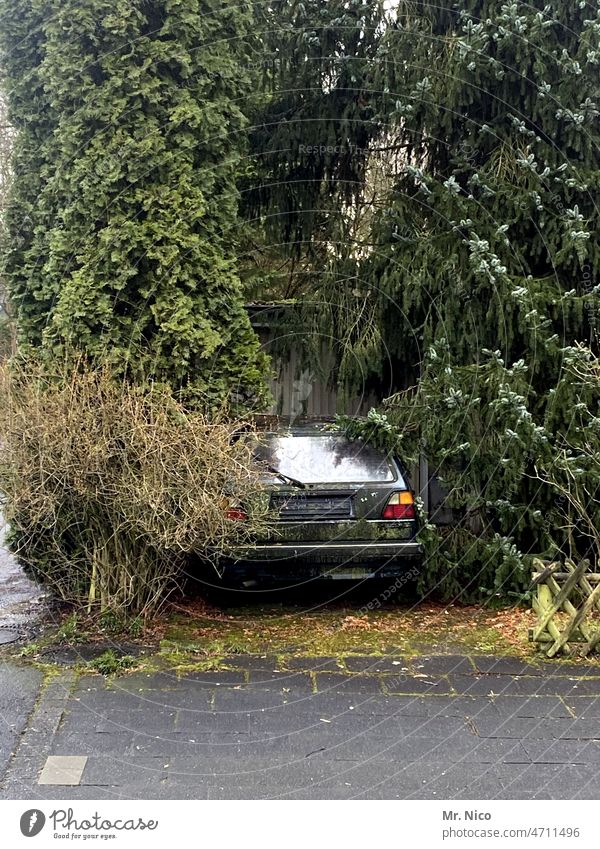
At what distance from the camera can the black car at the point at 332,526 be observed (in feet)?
18.2

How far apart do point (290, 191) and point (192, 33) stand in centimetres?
195

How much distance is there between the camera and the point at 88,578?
5.42m

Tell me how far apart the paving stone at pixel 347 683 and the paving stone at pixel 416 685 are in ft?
0.25

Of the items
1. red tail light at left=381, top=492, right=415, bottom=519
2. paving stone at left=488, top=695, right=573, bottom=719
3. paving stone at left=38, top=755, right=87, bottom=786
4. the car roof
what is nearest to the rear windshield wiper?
the car roof

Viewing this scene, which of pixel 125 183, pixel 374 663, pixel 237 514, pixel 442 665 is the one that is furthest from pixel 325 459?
pixel 125 183

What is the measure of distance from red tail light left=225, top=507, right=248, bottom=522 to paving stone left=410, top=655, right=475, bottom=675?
4.96ft

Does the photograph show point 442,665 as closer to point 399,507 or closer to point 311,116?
point 399,507

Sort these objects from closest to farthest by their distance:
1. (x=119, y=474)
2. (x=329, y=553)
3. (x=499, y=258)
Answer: (x=119, y=474) → (x=329, y=553) → (x=499, y=258)

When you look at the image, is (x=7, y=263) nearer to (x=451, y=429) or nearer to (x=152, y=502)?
(x=152, y=502)

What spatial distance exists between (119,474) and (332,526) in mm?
1712

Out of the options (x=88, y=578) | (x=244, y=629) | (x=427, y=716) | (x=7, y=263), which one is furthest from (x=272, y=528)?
(x=7, y=263)

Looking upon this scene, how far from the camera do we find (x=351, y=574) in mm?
5656

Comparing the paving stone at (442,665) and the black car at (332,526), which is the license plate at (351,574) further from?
the paving stone at (442,665)

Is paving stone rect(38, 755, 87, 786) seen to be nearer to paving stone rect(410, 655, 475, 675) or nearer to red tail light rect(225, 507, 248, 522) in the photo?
red tail light rect(225, 507, 248, 522)
